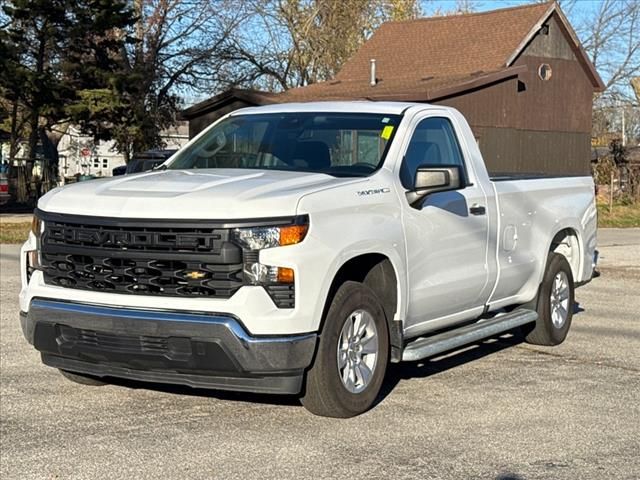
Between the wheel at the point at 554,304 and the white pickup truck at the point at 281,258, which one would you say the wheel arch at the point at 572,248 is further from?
the white pickup truck at the point at 281,258

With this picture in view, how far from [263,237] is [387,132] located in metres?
1.77

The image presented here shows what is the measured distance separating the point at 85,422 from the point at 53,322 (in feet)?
2.24

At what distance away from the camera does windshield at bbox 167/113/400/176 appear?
6809mm

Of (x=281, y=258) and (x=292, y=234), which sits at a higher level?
(x=292, y=234)

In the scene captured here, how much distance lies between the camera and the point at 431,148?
24.1 ft

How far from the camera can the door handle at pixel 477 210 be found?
23.9 feet

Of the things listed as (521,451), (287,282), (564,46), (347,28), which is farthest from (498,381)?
(347,28)

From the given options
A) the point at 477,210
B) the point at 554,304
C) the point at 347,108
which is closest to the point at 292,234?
the point at 347,108

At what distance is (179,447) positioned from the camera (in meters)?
5.59

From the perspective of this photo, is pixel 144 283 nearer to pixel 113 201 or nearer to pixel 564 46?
pixel 113 201

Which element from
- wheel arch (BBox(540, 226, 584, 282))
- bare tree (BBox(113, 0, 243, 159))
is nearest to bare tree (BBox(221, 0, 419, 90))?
bare tree (BBox(113, 0, 243, 159))

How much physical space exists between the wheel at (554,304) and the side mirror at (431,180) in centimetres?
235

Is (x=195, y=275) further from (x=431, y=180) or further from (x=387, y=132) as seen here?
(x=387, y=132)

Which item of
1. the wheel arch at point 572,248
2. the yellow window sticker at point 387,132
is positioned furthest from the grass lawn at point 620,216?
→ the yellow window sticker at point 387,132
